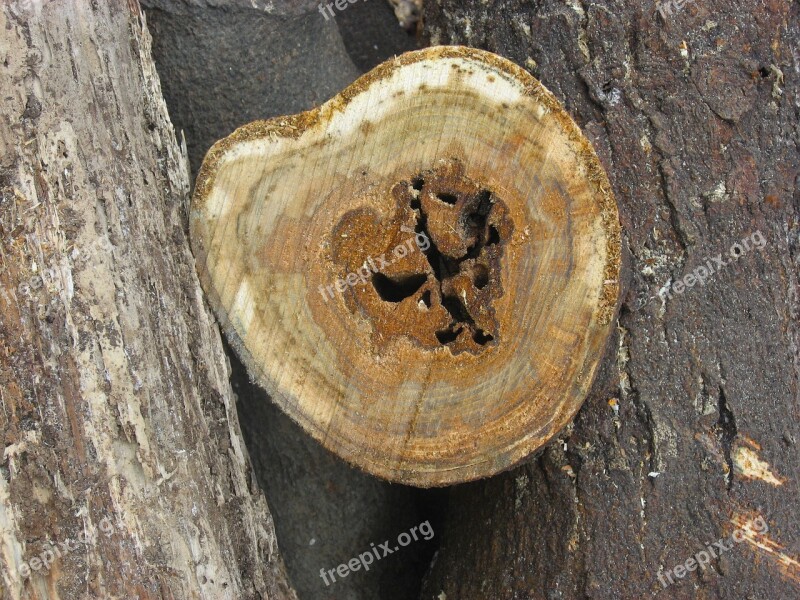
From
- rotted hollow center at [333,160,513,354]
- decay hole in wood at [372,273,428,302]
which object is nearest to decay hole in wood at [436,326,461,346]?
rotted hollow center at [333,160,513,354]

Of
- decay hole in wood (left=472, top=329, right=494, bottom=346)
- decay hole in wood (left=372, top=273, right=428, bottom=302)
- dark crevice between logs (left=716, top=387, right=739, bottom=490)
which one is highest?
decay hole in wood (left=372, top=273, right=428, bottom=302)

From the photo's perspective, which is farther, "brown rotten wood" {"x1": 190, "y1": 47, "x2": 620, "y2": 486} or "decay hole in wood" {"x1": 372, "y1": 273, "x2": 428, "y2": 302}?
"decay hole in wood" {"x1": 372, "y1": 273, "x2": 428, "y2": 302}

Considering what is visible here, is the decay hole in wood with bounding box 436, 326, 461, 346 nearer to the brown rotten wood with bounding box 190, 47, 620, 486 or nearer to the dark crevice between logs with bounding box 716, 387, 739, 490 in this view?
the brown rotten wood with bounding box 190, 47, 620, 486

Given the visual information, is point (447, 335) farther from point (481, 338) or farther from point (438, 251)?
point (438, 251)

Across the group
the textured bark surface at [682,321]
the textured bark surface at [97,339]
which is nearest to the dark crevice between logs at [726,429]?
the textured bark surface at [682,321]

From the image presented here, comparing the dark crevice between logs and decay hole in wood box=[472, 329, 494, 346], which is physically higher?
decay hole in wood box=[472, 329, 494, 346]

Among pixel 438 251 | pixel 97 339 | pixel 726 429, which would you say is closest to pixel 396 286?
pixel 438 251

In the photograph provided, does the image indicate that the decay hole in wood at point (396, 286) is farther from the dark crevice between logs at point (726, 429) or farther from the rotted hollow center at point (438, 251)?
the dark crevice between logs at point (726, 429)
